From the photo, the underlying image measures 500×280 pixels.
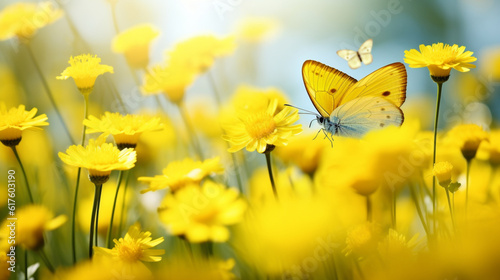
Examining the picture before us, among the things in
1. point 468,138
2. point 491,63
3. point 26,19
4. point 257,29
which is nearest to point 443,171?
point 468,138

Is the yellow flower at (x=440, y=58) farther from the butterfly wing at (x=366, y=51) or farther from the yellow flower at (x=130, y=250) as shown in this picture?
the yellow flower at (x=130, y=250)

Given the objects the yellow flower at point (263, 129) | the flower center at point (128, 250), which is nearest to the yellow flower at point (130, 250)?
the flower center at point (128, 250)

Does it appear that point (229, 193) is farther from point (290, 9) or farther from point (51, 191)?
point (290, 9)

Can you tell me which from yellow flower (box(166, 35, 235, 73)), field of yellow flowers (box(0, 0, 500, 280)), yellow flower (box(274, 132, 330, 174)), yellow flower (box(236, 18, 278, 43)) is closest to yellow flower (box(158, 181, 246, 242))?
field of yellow flowers (box(0, 0, 500, 280))

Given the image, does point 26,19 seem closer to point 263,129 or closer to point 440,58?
point 263,129

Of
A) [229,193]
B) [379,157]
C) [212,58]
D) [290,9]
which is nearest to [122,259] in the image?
A: [229,193]

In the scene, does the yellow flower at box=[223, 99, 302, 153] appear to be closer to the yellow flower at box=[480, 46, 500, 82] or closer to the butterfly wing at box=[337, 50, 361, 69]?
the butterfly wing at box=[337, 50, 361, 69]
